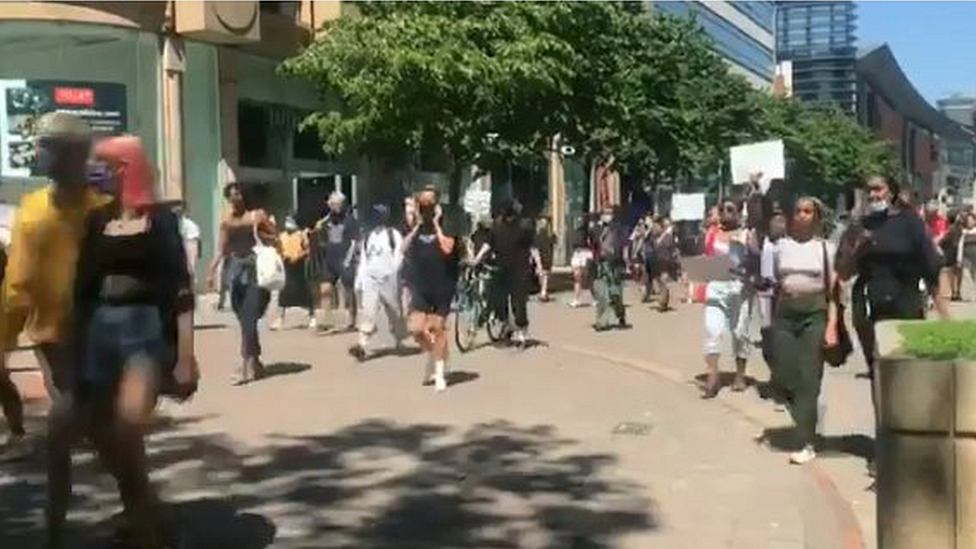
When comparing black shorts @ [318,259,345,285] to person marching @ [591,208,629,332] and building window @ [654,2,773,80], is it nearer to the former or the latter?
person marching @ [591,208,629,332]

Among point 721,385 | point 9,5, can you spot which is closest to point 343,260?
point 721,385

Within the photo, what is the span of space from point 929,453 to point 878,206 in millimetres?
2760

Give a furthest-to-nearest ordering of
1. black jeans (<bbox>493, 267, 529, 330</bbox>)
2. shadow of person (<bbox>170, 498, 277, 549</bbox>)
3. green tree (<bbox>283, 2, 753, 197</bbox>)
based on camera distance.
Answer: green tree (<bbox>283, 2, 753, 197</bbox>) → black jeans (<bbox>493, 267, 529, 330</bbox>) → shadow of person (<bbox>170, 498, 277, 549</bbox>)

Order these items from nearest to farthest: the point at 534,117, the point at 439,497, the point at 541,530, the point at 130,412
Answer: the point at 130,412, the point at 541,530, the point at 439,497, the point at 534,117

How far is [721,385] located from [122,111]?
1470cm

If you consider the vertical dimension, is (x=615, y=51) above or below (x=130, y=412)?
above

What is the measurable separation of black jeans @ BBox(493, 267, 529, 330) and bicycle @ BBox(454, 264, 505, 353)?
3.7 inches

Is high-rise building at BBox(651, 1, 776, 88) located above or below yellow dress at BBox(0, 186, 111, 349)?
above

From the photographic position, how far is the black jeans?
49.7 feet

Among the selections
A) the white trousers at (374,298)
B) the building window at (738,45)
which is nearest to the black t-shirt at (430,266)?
the white trousers at (374,298)

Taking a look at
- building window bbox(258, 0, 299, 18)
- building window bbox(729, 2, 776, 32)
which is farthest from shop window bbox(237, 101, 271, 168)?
building window bbox(729, 2, 776, 32)

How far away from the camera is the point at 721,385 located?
38.7 feet

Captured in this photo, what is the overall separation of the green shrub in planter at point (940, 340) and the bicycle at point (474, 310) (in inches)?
361

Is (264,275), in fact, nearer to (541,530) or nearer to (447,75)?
(541,530)
